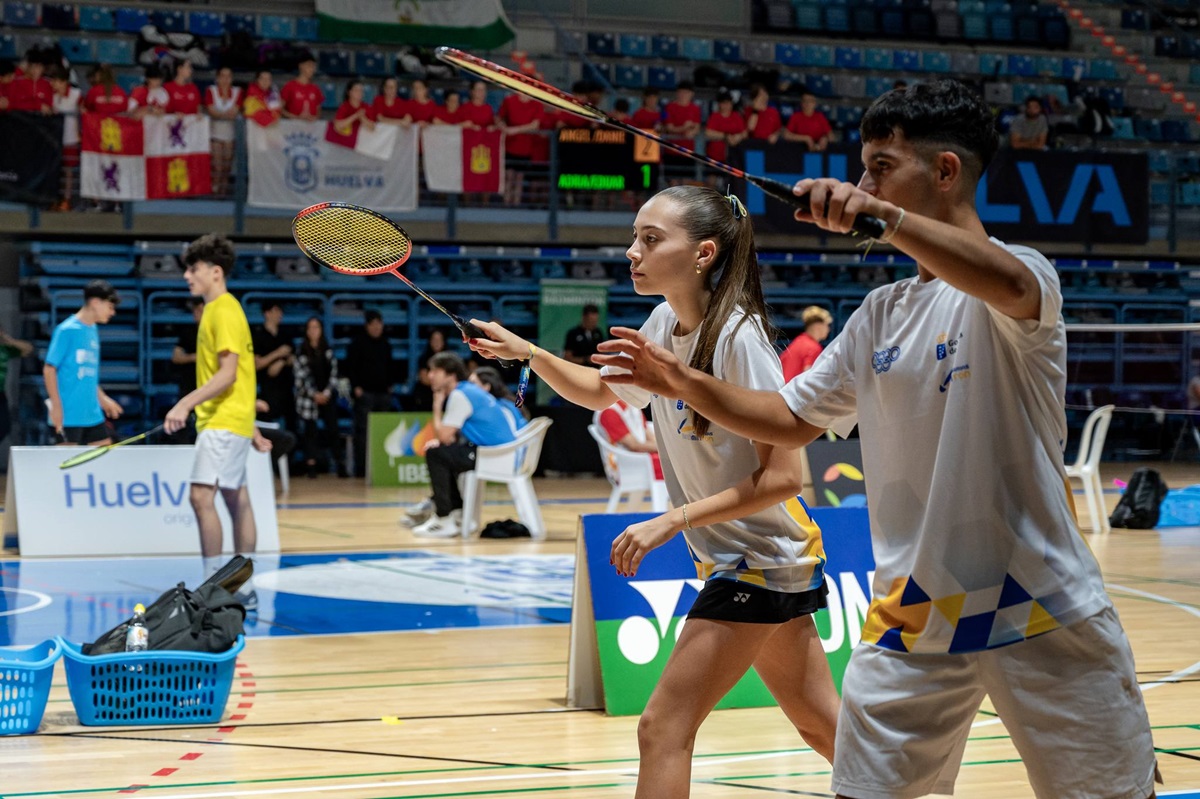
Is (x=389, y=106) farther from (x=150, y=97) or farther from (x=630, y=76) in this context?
(x=630, y=76)

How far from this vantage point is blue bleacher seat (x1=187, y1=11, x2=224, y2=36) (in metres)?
19.1

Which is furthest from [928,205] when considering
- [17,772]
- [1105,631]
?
[17,772]

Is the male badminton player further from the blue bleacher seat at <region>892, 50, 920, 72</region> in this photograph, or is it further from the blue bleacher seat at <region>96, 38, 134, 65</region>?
the blue bleacher seat at <region>892, 50, 920, 72</region>

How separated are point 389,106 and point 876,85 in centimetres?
840

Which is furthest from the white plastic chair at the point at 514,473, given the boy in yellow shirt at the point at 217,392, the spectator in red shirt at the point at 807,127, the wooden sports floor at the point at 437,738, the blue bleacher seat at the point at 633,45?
the blue bleacher seat at the point at 633,45

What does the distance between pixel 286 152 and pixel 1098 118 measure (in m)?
11.7

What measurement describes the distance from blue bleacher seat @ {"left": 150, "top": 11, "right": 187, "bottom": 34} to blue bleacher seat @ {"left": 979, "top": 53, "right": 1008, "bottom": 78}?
39.2ft

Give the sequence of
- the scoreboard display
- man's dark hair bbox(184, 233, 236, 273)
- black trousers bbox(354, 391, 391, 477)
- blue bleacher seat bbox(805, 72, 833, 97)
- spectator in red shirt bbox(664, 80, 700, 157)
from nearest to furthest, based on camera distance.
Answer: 1. man's dark hair bbox(184, 233, 236, 273)
2. black trousers bbox(354, 391, 391, 477)
3. the scoreboard display
4. spectator in red shirt bbox(664, 80, 700, 157)
5. blue bleacher seat bbox(805, 72, 833, 97)

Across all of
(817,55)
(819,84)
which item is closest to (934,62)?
(817,55)

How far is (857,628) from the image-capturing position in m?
5.82

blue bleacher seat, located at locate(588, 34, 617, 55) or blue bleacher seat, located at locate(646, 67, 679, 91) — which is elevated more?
blue bleacher seat, located at locate(588, 34, 617, 55)

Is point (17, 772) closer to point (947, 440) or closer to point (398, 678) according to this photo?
point (398, 678)

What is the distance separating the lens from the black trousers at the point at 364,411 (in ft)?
54.4

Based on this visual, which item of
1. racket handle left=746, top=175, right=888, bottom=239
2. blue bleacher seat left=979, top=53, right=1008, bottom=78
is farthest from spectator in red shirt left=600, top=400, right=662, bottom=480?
blue bleacher seat left=979, top=53, right=1008, bottom=78
